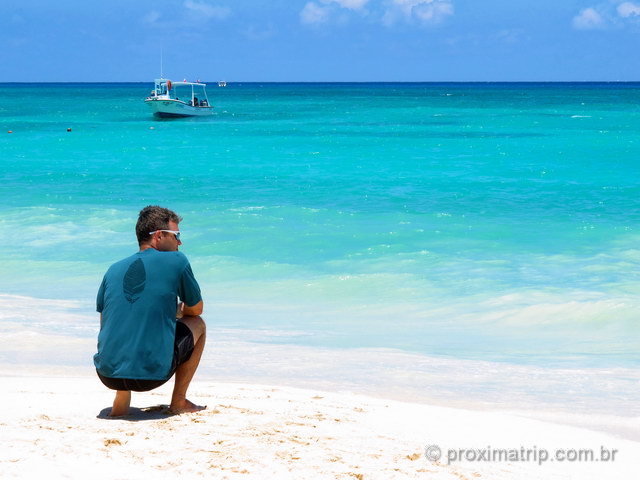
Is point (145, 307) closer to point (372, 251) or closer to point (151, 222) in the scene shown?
point (151, 222)

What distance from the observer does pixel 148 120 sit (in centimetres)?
5759

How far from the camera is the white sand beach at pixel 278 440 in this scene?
3.80 metres

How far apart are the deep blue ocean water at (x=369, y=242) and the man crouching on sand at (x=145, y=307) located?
3191mm

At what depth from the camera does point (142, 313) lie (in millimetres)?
4367

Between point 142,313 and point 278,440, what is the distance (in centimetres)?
95

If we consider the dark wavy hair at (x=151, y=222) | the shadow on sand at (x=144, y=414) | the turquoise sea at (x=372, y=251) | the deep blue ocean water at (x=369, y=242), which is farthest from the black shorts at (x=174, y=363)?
the deep blue ocean water at (x=369, y=242)

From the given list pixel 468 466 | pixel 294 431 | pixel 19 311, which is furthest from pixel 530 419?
Answer: pixel 19 311

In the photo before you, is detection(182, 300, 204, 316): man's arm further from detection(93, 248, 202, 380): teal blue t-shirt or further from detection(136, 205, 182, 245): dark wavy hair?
detection(136, 205, 182, 245): dark wavy hair

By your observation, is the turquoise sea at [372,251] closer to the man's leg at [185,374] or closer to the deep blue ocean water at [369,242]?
the deep blue ocean water at [369,242]

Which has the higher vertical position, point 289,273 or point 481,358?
point 289,273

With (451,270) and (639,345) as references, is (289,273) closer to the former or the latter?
(451,270)

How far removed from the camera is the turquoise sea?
25.4 ft

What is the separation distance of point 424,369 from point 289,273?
4.61 m

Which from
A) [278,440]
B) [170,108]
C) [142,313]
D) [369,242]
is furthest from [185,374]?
[170,108]
